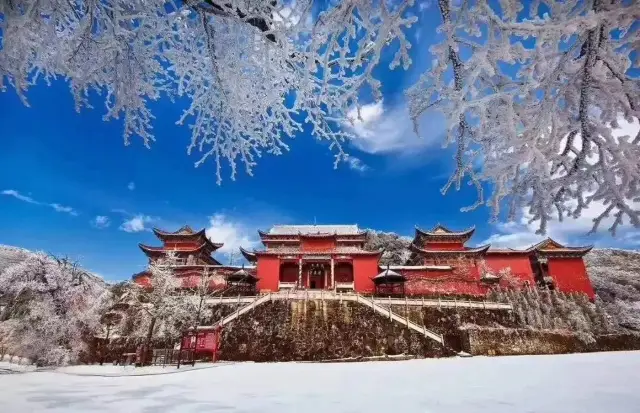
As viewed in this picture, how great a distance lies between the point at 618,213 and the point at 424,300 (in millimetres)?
16958

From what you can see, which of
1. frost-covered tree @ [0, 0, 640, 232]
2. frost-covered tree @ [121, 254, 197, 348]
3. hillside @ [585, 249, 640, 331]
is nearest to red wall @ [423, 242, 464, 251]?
hillside @ [585, 249, 640, 331]

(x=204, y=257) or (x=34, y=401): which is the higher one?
(x=204, y=257)

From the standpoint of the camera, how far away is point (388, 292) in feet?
69.1

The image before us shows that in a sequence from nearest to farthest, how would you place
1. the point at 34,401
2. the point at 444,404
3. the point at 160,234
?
1. the point at 444,404
2. the point at 34,401
3. the point at 160,234

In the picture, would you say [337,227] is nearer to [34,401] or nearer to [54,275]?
[54,275]

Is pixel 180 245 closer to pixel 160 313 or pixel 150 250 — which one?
pixel 150 250

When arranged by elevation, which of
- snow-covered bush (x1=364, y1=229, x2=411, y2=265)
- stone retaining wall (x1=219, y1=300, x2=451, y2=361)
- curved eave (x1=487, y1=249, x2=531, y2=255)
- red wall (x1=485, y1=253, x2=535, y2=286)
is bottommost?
stone retaining wall (x1=219, y1=300, x2=451, y2=361)

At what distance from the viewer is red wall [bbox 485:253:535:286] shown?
24.2m

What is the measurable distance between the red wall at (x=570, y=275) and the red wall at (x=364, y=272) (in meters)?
13.8

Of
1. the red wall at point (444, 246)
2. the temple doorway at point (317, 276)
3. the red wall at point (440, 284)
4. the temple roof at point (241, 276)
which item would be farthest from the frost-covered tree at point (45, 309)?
the red wall at point (444, 246)

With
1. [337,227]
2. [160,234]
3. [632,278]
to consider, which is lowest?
[632,278]

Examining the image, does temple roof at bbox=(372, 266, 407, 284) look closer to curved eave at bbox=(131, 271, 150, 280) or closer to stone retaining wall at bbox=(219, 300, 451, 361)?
stone retaining wall at bbox=(219, 300, 451, 361)

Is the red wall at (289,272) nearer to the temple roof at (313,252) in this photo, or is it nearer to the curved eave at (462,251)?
the temple roof at (313,252)

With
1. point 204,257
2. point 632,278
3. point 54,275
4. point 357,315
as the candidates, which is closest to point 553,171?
Result: point 357,315
